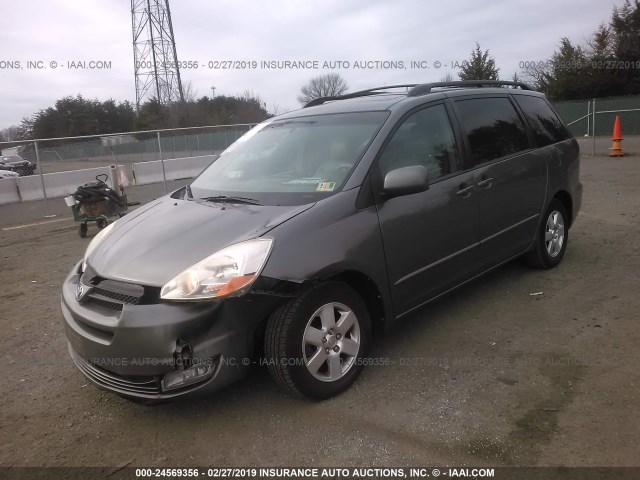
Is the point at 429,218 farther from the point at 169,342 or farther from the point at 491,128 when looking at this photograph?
the point at 169,342

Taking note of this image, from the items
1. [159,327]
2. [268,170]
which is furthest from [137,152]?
[159,327]

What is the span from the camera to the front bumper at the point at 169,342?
2611 mm

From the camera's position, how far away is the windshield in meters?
3.38

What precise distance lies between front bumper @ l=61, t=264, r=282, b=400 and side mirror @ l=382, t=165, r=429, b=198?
1026 mm

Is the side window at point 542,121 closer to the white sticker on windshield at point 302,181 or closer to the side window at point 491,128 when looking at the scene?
the side window at point 491,128

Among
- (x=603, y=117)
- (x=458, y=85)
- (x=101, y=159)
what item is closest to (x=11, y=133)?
(x=101, y=159)

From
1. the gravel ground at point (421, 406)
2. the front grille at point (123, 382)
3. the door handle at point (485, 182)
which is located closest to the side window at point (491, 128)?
the door handle at point (485, 182)

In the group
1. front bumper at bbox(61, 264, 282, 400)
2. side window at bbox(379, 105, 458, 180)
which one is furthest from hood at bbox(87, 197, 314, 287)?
side window at bbox(379, 105, 458, 180)

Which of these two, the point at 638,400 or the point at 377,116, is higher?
the point at 377,116

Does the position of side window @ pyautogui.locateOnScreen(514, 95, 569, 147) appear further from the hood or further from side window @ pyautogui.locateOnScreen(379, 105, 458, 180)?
the hood

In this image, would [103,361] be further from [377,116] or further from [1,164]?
[1,164]

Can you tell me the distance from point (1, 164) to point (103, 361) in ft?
57.6

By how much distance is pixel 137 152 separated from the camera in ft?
53.2

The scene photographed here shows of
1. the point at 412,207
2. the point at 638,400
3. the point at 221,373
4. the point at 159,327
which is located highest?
the point at 412,207
